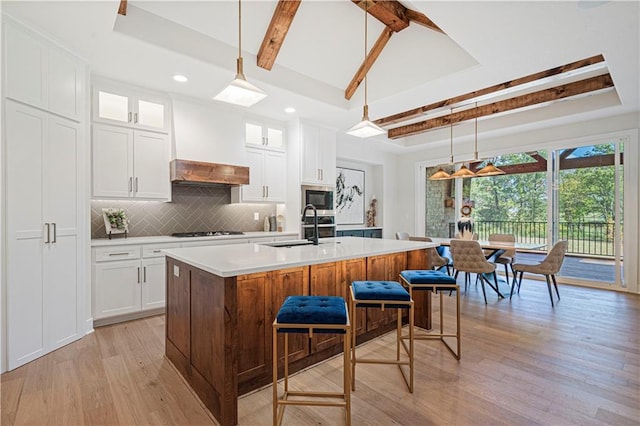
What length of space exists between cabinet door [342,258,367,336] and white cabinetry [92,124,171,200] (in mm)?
2639

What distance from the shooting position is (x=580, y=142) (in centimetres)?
508

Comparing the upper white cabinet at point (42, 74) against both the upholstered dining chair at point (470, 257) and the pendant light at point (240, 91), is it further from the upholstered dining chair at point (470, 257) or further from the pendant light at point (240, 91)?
the upholstered dining chair at point (470, 257)

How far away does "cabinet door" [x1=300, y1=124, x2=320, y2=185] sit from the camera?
16.4 feet

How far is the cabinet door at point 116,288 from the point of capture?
10.5 ft

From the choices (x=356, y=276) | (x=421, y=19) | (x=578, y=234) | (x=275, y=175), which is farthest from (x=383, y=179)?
(x=356, y=276)

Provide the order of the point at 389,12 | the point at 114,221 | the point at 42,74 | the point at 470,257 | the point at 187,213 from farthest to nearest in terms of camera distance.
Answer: the point at 187,213 < the point at 470,257 < the point at 114,221 < the point at 389,12 < the point at 42,74

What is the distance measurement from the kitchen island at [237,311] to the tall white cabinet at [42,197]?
115 centimetres

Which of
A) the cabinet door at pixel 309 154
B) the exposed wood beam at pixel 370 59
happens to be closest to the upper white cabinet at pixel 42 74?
the cabinet door at pixel 309 154

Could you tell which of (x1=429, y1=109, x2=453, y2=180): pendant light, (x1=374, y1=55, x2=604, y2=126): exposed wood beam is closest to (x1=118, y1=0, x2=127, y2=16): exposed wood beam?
(x1=374, y1=55, x2=604, y2=126): exposed wood beam

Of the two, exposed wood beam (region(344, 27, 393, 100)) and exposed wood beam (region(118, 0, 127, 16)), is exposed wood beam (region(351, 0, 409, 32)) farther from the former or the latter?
exposed wood beam (region(118, 0, 127, 16))

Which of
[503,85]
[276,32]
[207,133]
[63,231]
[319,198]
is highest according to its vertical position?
[276,32]

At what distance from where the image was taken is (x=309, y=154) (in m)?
5.11

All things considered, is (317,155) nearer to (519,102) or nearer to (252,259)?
(519,102)

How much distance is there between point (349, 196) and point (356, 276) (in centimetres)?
420
